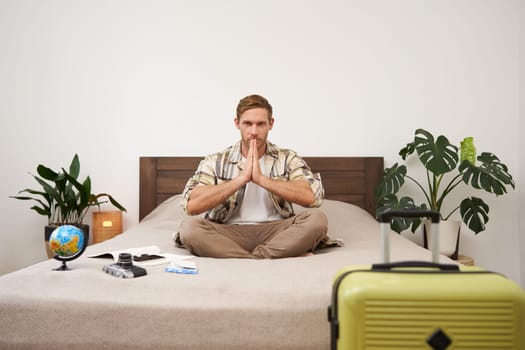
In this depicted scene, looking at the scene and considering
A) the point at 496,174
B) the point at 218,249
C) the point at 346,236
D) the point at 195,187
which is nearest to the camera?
the point at 218,249

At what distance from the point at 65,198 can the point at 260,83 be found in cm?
137

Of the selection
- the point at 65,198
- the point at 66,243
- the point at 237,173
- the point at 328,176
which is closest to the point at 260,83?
the point at 328,176

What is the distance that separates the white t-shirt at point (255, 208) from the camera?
2355mm

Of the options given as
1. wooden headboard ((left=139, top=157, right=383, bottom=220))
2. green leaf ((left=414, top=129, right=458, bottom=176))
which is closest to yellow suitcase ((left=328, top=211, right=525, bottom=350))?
green leaf ((left=414, top=129, right=458, bottom=176))

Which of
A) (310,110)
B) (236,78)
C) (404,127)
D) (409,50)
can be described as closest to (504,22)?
(409,50)

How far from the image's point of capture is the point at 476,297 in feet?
3.60

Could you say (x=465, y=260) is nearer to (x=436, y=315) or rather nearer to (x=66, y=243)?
(x=436, y=315)

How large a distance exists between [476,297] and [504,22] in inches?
108

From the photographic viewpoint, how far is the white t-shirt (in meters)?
2.36

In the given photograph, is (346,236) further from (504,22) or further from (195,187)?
(504,22)

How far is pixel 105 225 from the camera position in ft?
10.3

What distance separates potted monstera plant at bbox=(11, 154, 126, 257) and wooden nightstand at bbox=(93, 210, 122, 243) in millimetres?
61

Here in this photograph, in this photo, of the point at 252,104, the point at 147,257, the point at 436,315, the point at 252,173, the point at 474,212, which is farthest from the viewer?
the point at 474,212

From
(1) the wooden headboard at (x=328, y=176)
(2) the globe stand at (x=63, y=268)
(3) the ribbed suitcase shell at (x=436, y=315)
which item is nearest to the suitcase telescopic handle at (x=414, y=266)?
(3) the ribbed suitcase shell at (x=436, y=315)
